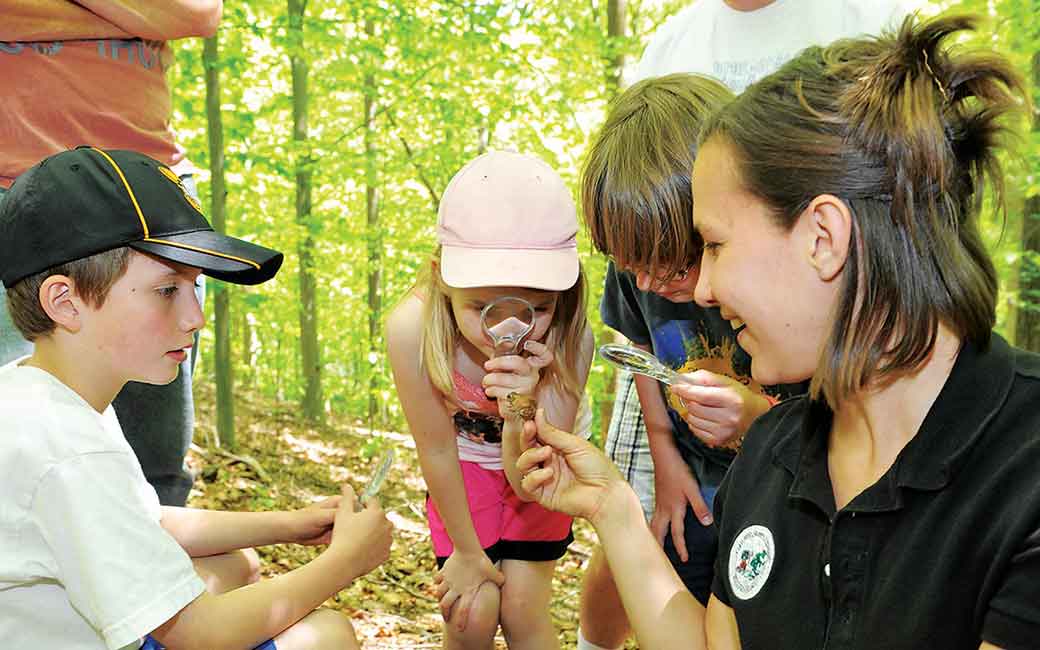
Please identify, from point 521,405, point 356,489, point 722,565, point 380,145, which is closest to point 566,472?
point 521,405

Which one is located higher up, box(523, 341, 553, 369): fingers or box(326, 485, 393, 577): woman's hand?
box(523, 341, 553, 369): fingers

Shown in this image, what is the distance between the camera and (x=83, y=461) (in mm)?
1646

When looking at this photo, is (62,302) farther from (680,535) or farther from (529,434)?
(680,535)

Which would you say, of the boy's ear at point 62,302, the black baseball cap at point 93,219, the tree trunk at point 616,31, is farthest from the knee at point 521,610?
the tree trunk at point 616,31

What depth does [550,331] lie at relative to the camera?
2.57 meters

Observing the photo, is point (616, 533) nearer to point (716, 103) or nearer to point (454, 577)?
point (454, 577)

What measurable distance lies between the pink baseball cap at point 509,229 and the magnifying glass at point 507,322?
3.4 inches

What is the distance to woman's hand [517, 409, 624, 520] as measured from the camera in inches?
76.7

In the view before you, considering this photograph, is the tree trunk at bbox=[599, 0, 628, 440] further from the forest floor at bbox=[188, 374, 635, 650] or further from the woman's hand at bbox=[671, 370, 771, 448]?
the woman's hand at bbox=[671, 370, 771, 448]

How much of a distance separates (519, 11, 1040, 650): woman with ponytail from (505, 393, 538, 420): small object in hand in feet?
2.80

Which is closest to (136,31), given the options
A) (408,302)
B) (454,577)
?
(408,302)

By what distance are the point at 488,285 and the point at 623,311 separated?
56 centimetres

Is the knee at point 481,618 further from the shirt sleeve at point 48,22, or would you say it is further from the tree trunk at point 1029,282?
the tree trunk at point 1029,282

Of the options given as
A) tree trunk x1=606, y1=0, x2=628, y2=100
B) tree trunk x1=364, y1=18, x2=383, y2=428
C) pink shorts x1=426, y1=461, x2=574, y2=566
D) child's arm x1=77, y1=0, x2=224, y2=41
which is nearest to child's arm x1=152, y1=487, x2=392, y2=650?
pink shorts x1=426, y1=461, x2=574, y2=566
